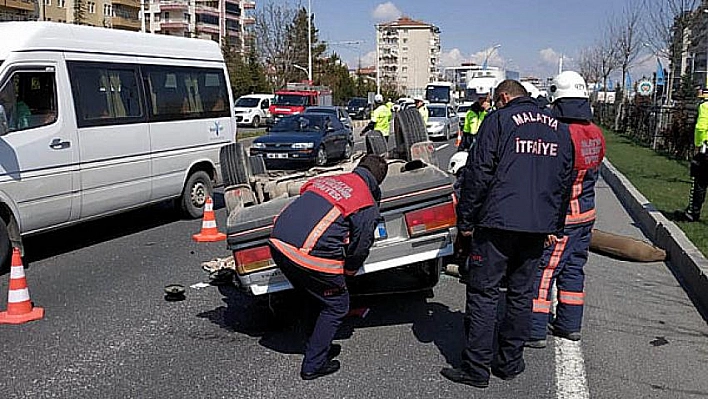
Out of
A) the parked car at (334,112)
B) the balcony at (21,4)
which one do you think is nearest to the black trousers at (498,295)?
the parked car at (334,112)

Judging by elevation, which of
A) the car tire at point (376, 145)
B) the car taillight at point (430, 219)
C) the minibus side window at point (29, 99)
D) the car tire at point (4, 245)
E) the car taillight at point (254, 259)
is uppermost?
the minibus side window at point (29, 99)

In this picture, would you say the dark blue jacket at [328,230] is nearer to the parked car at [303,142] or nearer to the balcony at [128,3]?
the parked car at [303,142]

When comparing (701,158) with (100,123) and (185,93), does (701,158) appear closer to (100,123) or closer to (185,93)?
(185,93)

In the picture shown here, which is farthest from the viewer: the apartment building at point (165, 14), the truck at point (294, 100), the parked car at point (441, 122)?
the apartment building at point (165, 14)

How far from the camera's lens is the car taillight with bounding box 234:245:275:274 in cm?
564

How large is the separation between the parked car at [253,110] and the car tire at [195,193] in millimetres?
30531

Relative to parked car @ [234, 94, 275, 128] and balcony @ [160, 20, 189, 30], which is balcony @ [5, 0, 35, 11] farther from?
balcony @ [160, 20, 189, 30]

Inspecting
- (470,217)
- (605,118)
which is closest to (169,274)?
(470,217)

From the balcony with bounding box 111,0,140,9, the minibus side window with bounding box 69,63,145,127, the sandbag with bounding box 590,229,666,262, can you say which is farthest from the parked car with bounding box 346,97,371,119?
the sandbag with bounding box 590,229,666,262

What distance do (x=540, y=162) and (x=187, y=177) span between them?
730 centimetres

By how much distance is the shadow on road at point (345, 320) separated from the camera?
19.5 ft

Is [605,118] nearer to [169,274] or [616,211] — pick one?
[616,211]

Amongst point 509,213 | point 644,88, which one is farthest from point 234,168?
point 644,88

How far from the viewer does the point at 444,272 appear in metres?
8.09
